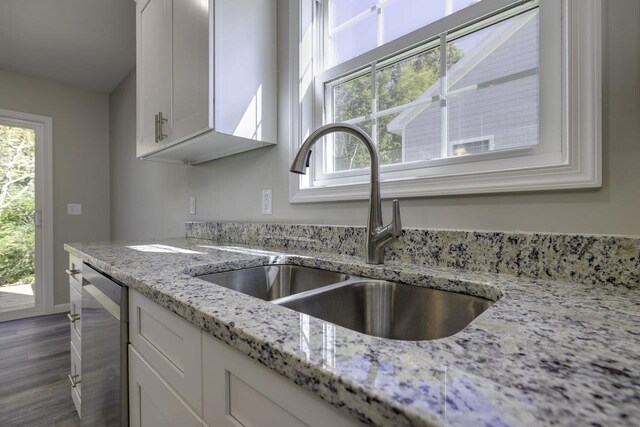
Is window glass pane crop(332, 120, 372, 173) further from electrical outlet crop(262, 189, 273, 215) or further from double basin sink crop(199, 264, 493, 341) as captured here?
double basin sink crop(199, 264, 493, 341)

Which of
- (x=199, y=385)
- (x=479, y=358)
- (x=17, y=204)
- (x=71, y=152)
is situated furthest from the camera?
(x=71, y=152)

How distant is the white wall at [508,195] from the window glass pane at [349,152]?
21cm

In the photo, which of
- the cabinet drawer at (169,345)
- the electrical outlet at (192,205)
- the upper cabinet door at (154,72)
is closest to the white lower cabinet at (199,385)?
the cabinet drawer at (169,345)

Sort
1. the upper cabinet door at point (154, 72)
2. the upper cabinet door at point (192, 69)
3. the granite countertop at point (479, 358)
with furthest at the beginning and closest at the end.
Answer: the upper cabinet door at point (154, 72) < the upper cabinet door at point (192, 69) < the granite countertop at point (479, 358)

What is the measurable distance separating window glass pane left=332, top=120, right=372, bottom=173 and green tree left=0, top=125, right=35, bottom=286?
3.36 metres

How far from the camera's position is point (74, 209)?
331 centimetres

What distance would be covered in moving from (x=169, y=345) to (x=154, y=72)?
5.12ft

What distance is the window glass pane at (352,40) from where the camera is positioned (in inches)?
50.6

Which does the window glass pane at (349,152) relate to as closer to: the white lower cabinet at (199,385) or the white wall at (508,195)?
the white wall at (508,195)

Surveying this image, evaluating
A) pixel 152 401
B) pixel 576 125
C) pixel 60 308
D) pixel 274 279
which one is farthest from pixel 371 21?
pixel 60 308

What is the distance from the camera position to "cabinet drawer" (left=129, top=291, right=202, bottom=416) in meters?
0.58

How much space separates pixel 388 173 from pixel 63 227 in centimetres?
361

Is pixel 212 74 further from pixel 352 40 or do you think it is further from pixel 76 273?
pixel 76 273

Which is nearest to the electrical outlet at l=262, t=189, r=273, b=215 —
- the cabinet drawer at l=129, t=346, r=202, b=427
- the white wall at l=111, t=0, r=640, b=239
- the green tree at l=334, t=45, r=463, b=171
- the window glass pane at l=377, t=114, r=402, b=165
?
the white wall at l=111, t=0, r=640, b=239
